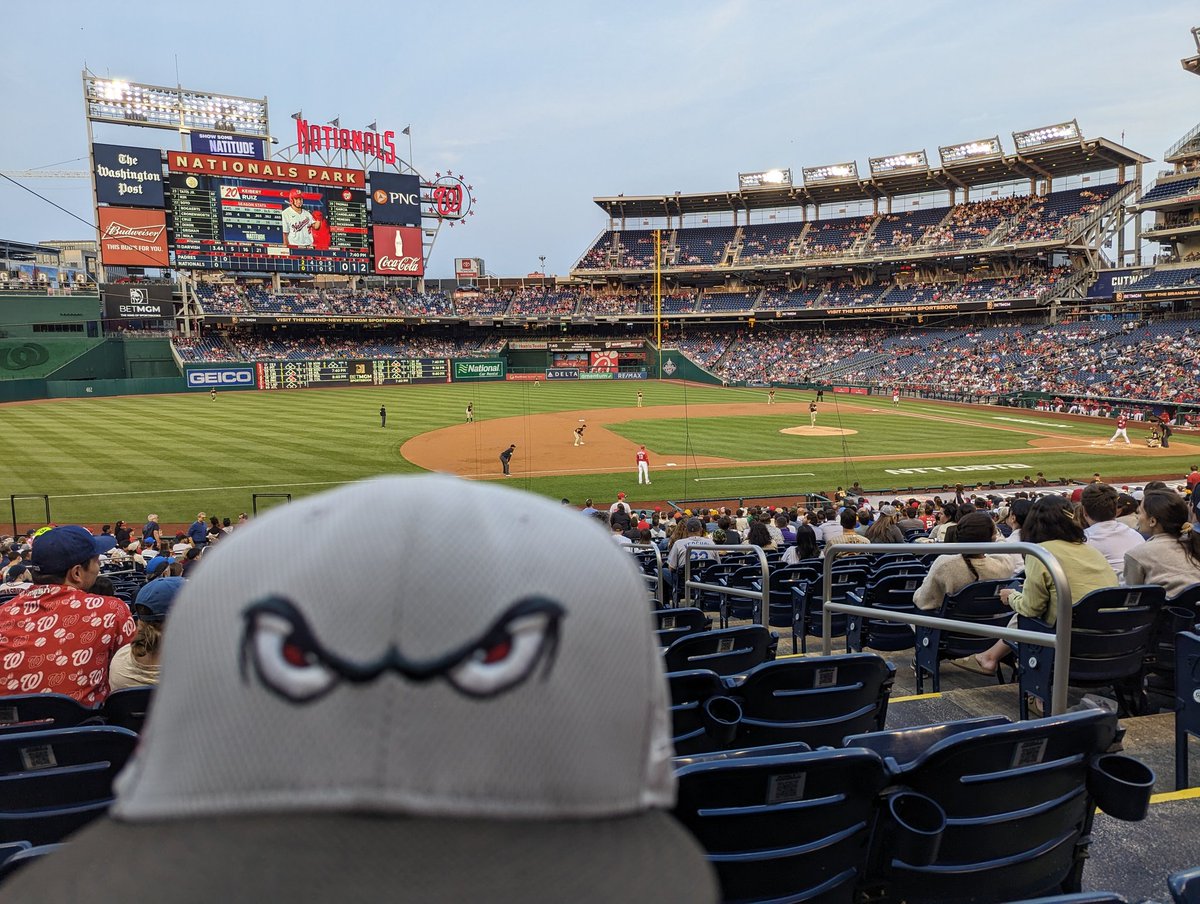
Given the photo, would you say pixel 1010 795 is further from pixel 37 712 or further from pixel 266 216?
pixel 266 216

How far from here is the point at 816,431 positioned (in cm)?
3456

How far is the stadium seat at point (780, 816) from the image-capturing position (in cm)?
219

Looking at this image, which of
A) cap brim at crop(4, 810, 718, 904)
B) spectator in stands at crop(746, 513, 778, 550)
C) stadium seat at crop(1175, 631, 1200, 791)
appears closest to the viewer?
cap brim at crop(4, 810, 718, 904)

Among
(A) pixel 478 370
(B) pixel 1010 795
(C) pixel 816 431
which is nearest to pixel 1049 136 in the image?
(C) pixel 816 431

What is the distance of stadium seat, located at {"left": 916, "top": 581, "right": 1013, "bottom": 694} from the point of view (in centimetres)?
573

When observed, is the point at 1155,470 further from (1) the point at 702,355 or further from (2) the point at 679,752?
(1) the point at 702,355

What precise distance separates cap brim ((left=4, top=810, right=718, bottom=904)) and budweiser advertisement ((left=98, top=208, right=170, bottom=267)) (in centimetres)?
6875

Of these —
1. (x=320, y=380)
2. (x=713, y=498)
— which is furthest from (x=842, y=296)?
(x=713, y=498)

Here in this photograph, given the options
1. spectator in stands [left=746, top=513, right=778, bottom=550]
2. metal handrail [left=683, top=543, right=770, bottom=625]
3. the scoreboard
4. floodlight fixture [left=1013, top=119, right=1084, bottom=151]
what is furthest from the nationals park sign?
metal handrail [left=683, top=543, right=770, bottom=625]

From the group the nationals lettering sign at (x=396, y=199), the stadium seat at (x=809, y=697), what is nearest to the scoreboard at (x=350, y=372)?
the nationals lettering sign at (x=396, y=199)

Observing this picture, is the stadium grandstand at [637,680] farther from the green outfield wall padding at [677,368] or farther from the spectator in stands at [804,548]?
the green outfield wall padding at [677,368]

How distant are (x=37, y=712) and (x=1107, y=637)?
246 inches

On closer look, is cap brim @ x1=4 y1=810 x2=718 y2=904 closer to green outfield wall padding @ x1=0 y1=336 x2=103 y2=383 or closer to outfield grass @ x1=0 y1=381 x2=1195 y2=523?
outfield grass @ x1=0 y1=381 x2=1195 y2=523

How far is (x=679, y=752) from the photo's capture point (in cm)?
384
